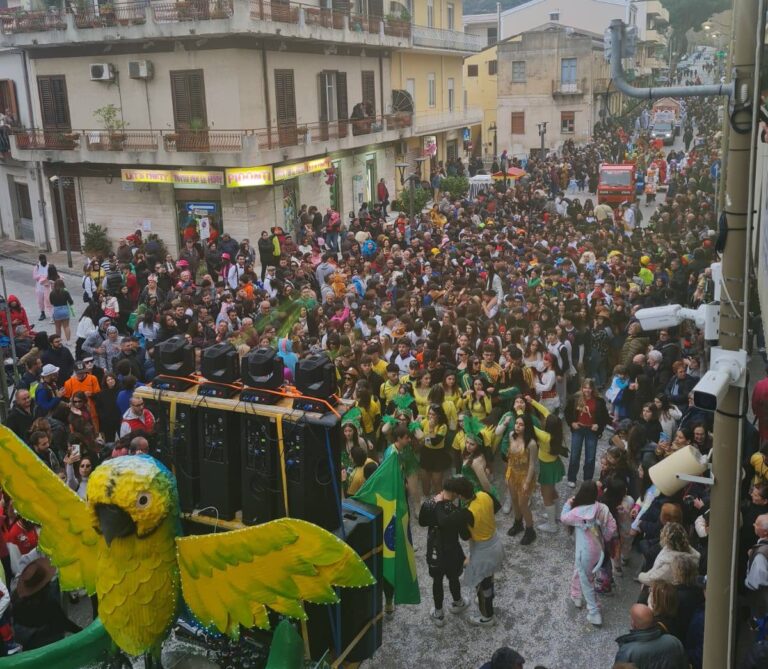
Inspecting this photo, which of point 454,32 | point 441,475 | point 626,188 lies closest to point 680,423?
point 441,475

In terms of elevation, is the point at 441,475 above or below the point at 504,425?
below

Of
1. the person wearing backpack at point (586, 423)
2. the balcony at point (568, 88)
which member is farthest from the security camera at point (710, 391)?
the balcony at point (568, 88)

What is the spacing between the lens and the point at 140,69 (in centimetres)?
2419

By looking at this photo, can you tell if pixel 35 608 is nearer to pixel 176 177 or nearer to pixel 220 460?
pixel 220 460

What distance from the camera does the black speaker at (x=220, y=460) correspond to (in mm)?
6414

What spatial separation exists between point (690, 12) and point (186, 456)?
275ft

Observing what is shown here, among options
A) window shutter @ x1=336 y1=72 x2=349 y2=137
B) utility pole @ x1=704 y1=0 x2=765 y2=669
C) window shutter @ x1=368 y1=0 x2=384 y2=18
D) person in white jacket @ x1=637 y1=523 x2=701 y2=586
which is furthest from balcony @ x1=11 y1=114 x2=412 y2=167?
utility pole @ x1=704 y1=0 x2=765 y2=669

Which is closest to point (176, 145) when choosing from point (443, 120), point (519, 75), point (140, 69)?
point (140, 69)

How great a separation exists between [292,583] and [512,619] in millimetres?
3609

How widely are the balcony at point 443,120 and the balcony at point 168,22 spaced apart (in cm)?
1051

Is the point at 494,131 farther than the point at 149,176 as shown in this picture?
Yes

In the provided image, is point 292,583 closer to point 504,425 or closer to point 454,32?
point 504,425

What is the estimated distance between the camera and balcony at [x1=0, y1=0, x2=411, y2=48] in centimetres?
2236

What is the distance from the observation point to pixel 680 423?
9312 millimetres
